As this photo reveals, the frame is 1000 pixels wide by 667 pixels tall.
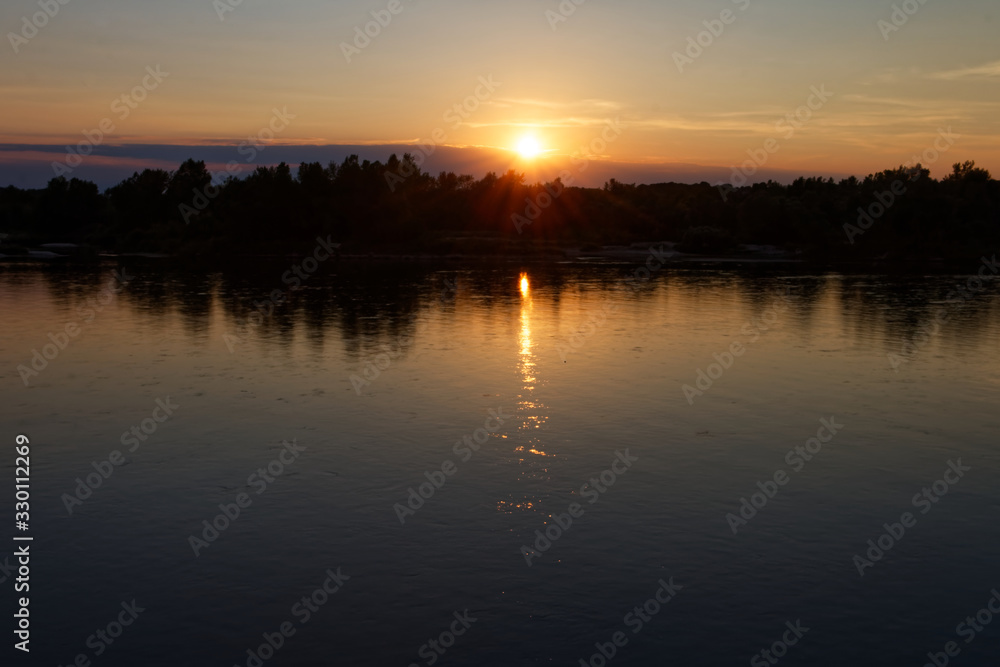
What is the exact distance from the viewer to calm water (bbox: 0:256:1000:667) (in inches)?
424

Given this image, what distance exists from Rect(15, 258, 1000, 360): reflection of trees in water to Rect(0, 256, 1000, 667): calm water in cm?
301

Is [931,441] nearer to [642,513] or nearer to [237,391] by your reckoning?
[642,513]

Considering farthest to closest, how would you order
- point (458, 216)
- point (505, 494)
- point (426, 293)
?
1. point (458, 216)
2. point (426, 293)
3. point (505, 494)

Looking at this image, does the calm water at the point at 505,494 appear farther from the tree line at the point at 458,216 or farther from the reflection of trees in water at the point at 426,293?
the tree line at the point at 458,216

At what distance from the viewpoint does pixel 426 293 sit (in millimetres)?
55406

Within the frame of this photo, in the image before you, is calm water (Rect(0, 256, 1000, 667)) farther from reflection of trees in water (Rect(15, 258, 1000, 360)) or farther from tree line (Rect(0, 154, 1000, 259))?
tree line (Rect(0, 154, 1000, 259))

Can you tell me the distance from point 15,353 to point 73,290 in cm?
2665

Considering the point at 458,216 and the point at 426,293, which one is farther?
the point at 458,216

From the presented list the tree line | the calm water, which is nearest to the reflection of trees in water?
the calm water

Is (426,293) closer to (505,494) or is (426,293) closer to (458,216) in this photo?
(505,494)

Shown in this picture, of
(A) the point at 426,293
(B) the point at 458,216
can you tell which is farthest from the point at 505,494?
(B) the point at 458,216

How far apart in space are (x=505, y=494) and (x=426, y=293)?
40404 millimetres

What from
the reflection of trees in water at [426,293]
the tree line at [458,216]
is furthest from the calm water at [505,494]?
the tree line at [458,216]

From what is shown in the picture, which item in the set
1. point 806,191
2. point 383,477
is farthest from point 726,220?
point 383,477
